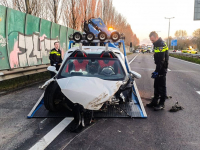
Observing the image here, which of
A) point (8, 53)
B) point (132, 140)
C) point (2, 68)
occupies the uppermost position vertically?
point (8, 53)

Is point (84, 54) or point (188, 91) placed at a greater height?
point (84, 54)

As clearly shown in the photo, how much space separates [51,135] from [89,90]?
1.06m

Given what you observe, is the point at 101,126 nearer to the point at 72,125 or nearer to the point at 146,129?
the point at 72,125

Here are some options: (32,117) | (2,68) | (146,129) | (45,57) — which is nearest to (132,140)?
(146,129)

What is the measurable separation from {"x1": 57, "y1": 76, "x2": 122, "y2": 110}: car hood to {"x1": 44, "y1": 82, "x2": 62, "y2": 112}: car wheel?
513 mm

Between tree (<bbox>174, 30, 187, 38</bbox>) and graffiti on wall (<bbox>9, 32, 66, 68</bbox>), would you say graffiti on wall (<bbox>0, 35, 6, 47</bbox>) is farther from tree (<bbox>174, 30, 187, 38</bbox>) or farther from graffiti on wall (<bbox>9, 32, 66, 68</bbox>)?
tree (<bbox>174, 30, 187, 38</bbox>)

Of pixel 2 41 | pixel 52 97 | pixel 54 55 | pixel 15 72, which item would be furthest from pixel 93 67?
pixel 2 41

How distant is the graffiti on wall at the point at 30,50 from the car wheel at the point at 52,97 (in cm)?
483

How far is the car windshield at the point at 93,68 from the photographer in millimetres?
4777

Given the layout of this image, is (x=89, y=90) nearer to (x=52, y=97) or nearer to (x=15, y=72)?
(x=52, y=97)

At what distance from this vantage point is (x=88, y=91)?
3.76m

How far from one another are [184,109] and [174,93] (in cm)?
202

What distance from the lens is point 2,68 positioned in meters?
7.99

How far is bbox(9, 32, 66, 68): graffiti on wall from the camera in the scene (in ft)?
29.7
